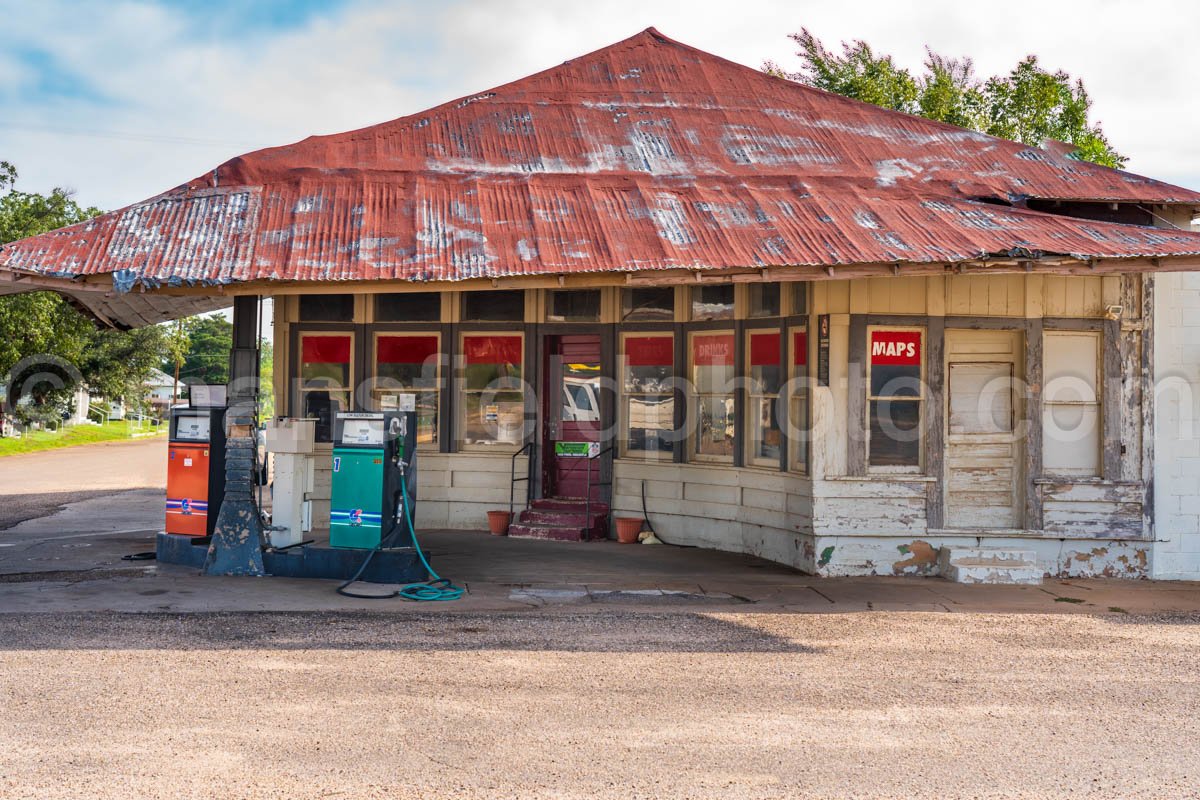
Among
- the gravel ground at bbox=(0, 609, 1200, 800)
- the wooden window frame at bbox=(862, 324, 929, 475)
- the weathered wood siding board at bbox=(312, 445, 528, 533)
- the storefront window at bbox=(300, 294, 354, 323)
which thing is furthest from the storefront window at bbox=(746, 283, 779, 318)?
the storefront window at bbox=(300, 294, 354, 323)

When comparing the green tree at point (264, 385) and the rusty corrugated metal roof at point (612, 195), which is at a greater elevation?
the rusty corrugated metal roof at point (612, 195)

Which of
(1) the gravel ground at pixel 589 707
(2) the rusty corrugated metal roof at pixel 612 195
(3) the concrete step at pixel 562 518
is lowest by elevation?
(1) the gravel ground at pixel 589 707

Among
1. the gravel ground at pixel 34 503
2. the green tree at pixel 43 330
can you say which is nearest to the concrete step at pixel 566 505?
the gravel ground at pixel 34 503

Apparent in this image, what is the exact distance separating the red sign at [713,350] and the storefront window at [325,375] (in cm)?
427

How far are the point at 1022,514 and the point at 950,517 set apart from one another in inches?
29.6

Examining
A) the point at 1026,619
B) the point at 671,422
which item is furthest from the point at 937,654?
the point at 671,422

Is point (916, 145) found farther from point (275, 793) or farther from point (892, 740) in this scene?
point (275, 793)

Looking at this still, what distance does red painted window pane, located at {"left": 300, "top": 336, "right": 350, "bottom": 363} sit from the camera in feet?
45.2

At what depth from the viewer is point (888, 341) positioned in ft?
36.5

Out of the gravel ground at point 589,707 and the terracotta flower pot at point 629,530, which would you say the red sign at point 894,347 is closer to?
the gravel ground at point 589,707

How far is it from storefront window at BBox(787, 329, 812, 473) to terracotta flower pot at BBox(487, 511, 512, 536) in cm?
376

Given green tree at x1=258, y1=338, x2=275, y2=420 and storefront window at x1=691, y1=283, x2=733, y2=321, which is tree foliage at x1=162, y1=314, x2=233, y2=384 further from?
storefront window at x1=691, y1=283, x2=733, y2=321

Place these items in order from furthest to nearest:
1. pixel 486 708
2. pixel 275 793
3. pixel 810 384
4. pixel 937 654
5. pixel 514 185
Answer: pixel 514 185 → pixel 810 384 → pixel 937 654 → pixel 486 708 → pixel 275 793

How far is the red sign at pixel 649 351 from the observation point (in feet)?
43.8
